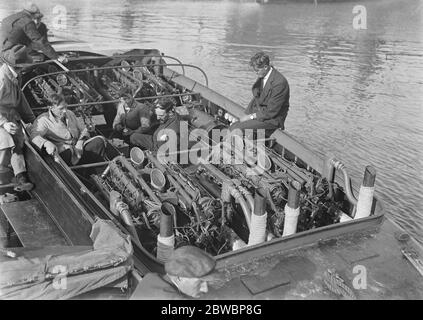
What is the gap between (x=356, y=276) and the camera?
407 centimetres

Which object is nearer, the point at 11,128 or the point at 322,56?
the point at 11,128

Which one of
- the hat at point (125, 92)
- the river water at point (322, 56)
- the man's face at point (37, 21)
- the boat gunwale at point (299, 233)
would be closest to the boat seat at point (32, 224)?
the boat gunwale at point (299, 233)

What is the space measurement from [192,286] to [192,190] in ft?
6.52

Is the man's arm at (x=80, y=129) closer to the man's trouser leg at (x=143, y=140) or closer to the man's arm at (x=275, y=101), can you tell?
the man's trouser leg at (x=143, y=140)

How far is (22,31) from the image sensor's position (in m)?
8.46

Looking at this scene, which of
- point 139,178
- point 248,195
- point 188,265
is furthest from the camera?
point 139,178

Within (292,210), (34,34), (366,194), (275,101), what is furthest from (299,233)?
(34,34)

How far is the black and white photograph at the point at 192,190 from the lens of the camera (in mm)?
3711

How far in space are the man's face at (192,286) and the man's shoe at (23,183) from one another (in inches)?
148

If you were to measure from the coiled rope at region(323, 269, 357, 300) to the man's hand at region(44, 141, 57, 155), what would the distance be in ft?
11.7

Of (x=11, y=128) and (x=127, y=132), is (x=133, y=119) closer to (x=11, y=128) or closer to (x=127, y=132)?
(x=127, y=132)

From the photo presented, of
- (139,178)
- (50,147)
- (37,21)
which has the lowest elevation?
(139,178)

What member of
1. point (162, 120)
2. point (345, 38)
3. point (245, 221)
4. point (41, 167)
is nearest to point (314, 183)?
point (245, 221)
